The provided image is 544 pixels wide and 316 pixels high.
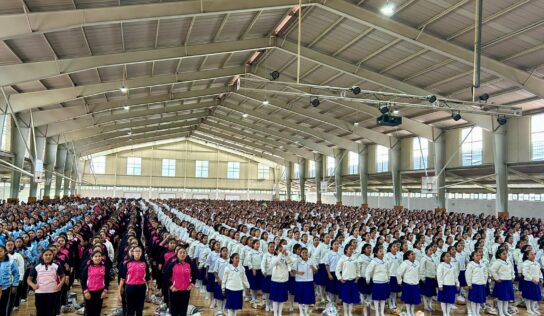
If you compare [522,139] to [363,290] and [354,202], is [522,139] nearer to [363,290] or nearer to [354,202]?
[363,290]

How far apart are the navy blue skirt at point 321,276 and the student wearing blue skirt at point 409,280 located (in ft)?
5.98

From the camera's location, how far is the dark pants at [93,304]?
7344 millimetres

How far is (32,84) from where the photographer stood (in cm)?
2122

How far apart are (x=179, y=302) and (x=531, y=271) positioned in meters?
7.82

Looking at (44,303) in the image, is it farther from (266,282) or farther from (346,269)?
(346,269)

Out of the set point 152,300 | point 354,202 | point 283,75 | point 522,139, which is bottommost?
point 152,300

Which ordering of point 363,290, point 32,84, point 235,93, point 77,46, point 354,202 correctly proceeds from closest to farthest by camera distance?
point 363,290
point 77,46
point 32,84
point 235,93
point 354,202

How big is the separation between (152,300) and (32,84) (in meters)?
15.4

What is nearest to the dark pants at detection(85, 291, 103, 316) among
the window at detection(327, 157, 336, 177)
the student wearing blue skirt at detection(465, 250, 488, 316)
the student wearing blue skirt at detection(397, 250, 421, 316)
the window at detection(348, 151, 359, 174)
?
the student wearing blue skirt at detection(397, 250, 421, 316)

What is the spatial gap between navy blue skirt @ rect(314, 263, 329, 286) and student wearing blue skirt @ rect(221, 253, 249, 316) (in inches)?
111

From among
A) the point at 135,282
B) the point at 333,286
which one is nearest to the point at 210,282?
the point at 135,282

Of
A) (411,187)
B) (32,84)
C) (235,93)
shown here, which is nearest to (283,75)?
(235,93)

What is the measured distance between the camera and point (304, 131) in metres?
36.6

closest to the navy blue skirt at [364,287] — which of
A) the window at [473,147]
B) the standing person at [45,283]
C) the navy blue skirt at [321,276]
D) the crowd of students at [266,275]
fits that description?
the crowd of students at [266,275]
